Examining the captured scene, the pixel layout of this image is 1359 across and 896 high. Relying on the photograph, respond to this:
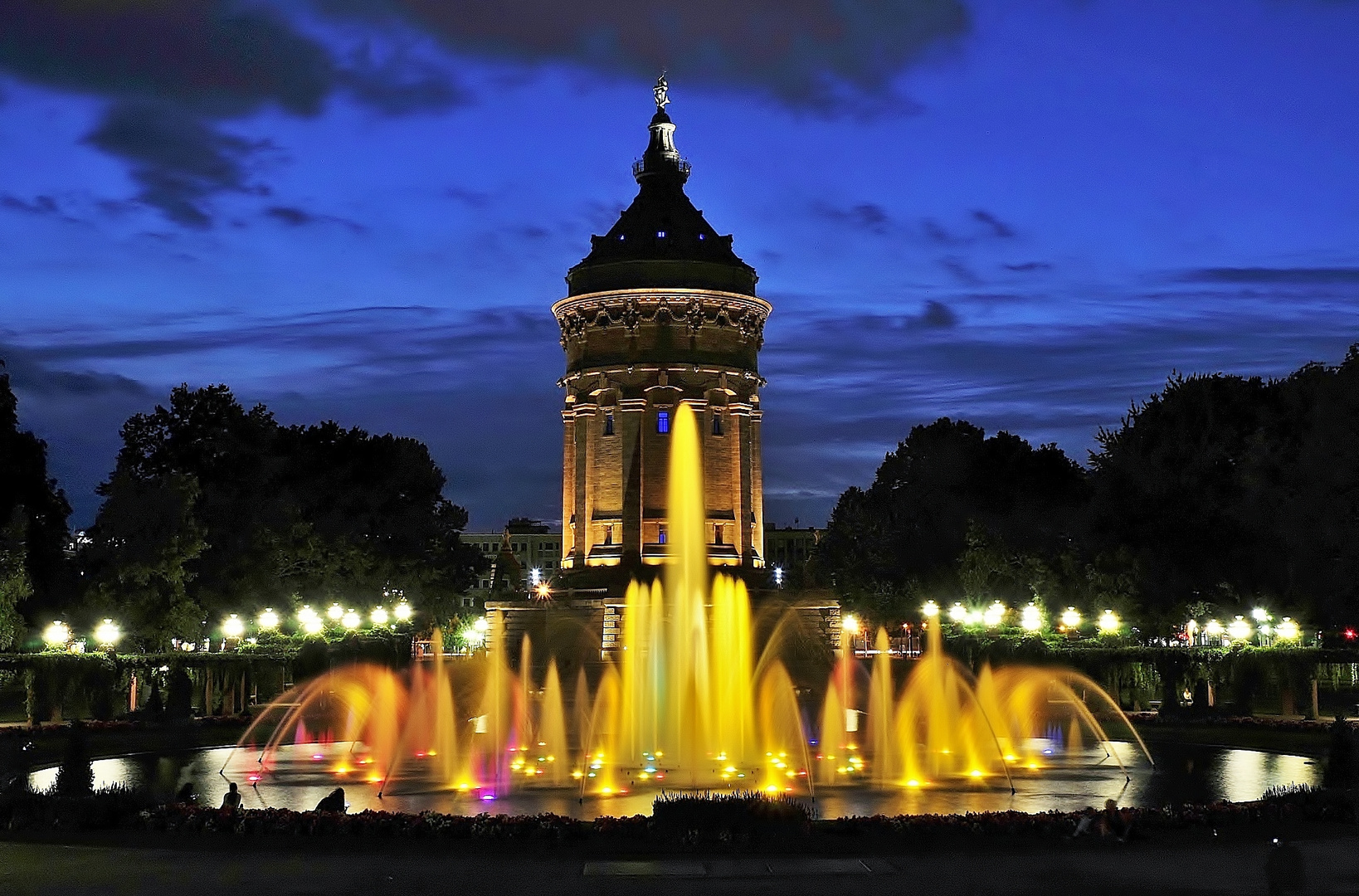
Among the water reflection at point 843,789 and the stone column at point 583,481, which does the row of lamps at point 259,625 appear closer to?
the stone column at point 583,481

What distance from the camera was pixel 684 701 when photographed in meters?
38.2

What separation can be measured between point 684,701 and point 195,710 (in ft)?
91.9

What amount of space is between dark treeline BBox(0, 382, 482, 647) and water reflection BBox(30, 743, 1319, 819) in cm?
2103

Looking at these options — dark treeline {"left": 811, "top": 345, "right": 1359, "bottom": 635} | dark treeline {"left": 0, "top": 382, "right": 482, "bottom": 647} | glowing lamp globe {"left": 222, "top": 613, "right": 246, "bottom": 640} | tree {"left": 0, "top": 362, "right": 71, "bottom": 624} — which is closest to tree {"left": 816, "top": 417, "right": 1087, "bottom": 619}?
dark treeline {"left": 811, "top": 345, "right": 1359, "bottom": 635}

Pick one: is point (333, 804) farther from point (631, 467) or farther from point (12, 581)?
point (631, 467)

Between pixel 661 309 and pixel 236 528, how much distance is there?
29297 mm

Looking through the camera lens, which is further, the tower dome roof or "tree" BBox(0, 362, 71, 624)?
the tower dome roof

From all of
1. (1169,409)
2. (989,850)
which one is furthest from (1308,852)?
(1169,409)

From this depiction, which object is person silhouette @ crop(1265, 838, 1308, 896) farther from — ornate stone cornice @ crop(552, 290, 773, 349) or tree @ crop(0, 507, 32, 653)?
ornate stone cornice @ crop(552, 290, 773, 349)

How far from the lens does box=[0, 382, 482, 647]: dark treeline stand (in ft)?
193

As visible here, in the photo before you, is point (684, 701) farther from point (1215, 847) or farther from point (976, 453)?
point (976, 453)

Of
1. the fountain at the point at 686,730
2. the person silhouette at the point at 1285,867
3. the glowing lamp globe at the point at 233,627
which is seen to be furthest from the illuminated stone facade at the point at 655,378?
the person silhouette at the point at 1285,867

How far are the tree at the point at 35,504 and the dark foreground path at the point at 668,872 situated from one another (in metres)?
46.7

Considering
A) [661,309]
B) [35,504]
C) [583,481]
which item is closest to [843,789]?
[35,504]
